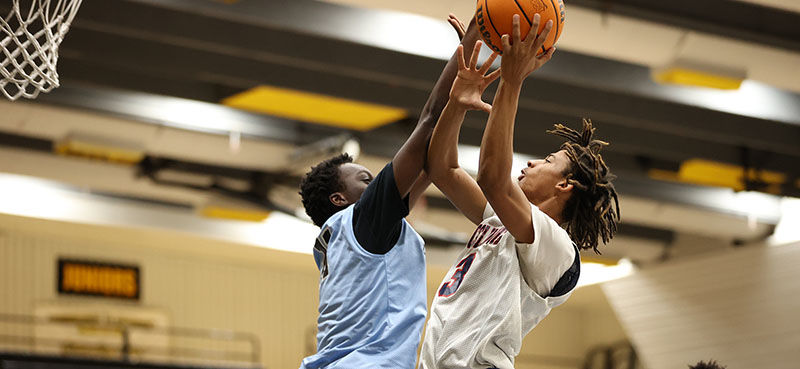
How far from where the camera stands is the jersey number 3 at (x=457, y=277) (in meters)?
3.55

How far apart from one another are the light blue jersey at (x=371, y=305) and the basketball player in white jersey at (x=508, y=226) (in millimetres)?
89

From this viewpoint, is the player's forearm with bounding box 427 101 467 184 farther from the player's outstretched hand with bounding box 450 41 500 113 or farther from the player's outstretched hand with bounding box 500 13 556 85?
the player's outstretched hand with bounding box 500 13 556 85

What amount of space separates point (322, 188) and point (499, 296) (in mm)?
882

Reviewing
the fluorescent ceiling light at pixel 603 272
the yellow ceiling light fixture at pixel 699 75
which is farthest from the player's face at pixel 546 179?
the fluorescent ceiling light at pixel 603 272

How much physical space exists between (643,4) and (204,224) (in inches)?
351

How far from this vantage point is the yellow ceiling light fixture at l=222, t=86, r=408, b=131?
31.1 feet

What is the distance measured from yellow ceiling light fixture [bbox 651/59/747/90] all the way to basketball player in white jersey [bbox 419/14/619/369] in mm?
4606

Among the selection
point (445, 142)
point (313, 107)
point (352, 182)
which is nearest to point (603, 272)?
point (313, 107)

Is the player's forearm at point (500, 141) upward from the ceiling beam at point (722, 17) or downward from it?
downward

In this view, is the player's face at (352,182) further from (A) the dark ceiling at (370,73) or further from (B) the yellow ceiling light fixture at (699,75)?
(B) the yellow ceiling light fixture at (699,75)

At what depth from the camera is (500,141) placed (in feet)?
10.7

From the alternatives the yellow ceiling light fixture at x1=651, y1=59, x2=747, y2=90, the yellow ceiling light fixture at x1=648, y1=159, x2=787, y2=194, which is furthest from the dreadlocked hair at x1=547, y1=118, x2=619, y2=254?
the yellow ceiling light fixture at x1=648, y1=159, x2=787, y2=194

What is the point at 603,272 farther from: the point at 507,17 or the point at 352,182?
the point at 507,17

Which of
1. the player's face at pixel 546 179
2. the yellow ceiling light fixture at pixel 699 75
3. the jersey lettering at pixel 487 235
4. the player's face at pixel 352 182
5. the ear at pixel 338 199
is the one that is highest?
the yellow ceiling light fixture at pixel 699 75
